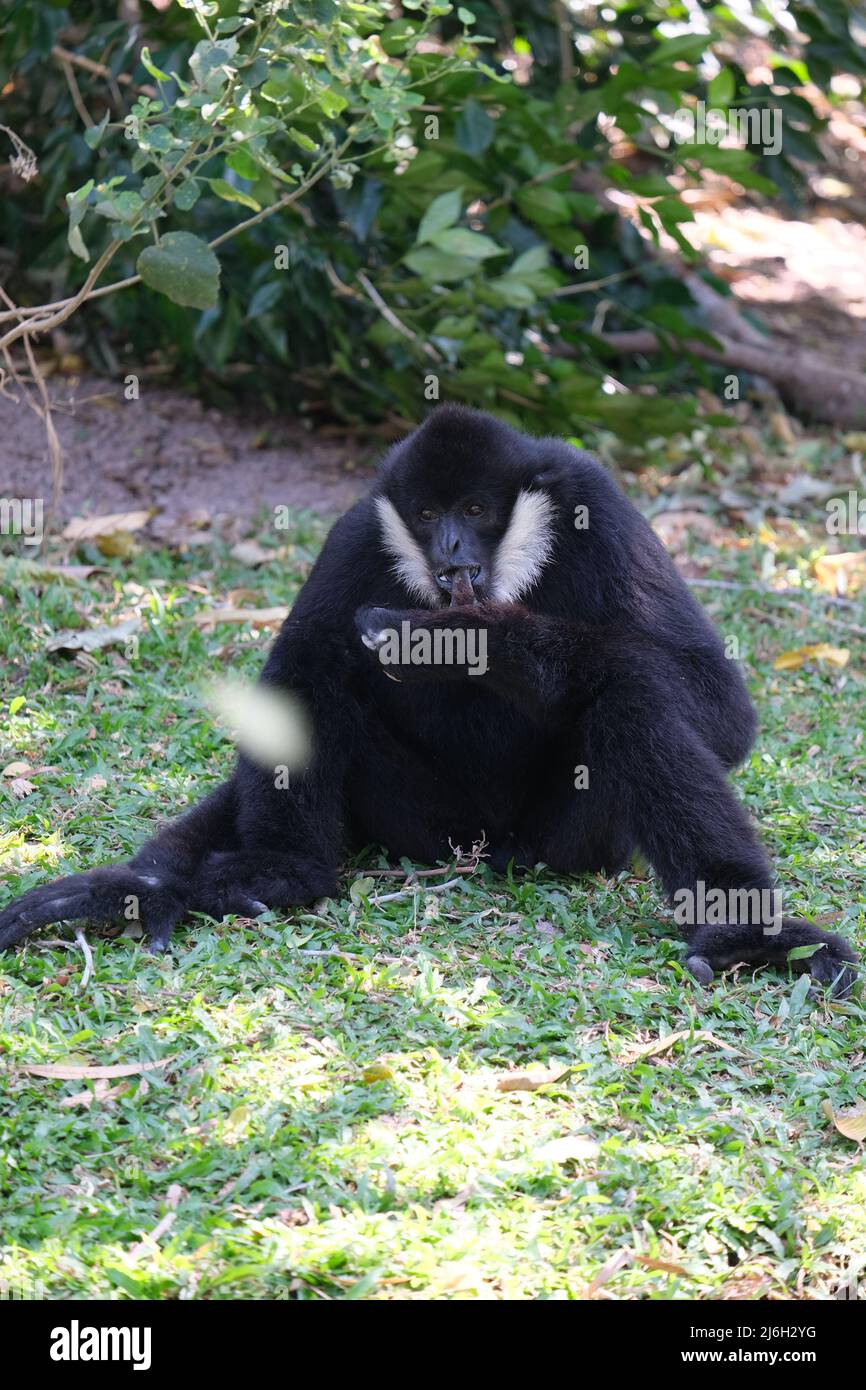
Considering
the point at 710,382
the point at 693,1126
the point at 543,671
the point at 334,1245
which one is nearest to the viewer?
the point at 334,1245

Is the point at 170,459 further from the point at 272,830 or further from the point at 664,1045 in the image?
the point at 664,1045

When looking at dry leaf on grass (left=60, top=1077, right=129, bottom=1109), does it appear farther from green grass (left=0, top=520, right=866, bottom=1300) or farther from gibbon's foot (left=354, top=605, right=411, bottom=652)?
gibbon's foot (left=354, top=605, right=411, bottom=652)

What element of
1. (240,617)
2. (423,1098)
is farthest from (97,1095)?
(240,617)

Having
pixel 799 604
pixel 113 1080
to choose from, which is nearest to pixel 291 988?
pixel 113 1080

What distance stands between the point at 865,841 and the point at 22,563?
434cm

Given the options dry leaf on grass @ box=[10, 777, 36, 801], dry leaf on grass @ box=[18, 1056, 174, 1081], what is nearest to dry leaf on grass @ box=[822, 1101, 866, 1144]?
dry leaf on grass @ box=[18, 1056, 174, 1081]

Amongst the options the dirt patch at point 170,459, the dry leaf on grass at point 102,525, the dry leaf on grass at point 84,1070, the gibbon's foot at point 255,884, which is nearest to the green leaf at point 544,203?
the dirt patch at point 170,459

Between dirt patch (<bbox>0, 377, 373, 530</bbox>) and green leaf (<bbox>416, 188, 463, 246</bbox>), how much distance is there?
71.7 inches

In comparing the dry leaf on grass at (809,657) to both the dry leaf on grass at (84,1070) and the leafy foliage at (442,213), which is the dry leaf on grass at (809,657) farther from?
the dry leaf on grass at (84,1070)

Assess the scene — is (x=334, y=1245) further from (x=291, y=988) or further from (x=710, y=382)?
(x=710, y=382)

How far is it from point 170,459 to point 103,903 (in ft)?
17.3

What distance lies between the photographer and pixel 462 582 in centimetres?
Answer: 534

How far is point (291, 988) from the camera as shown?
4.54 m

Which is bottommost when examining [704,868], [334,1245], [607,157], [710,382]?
[334,1245]
